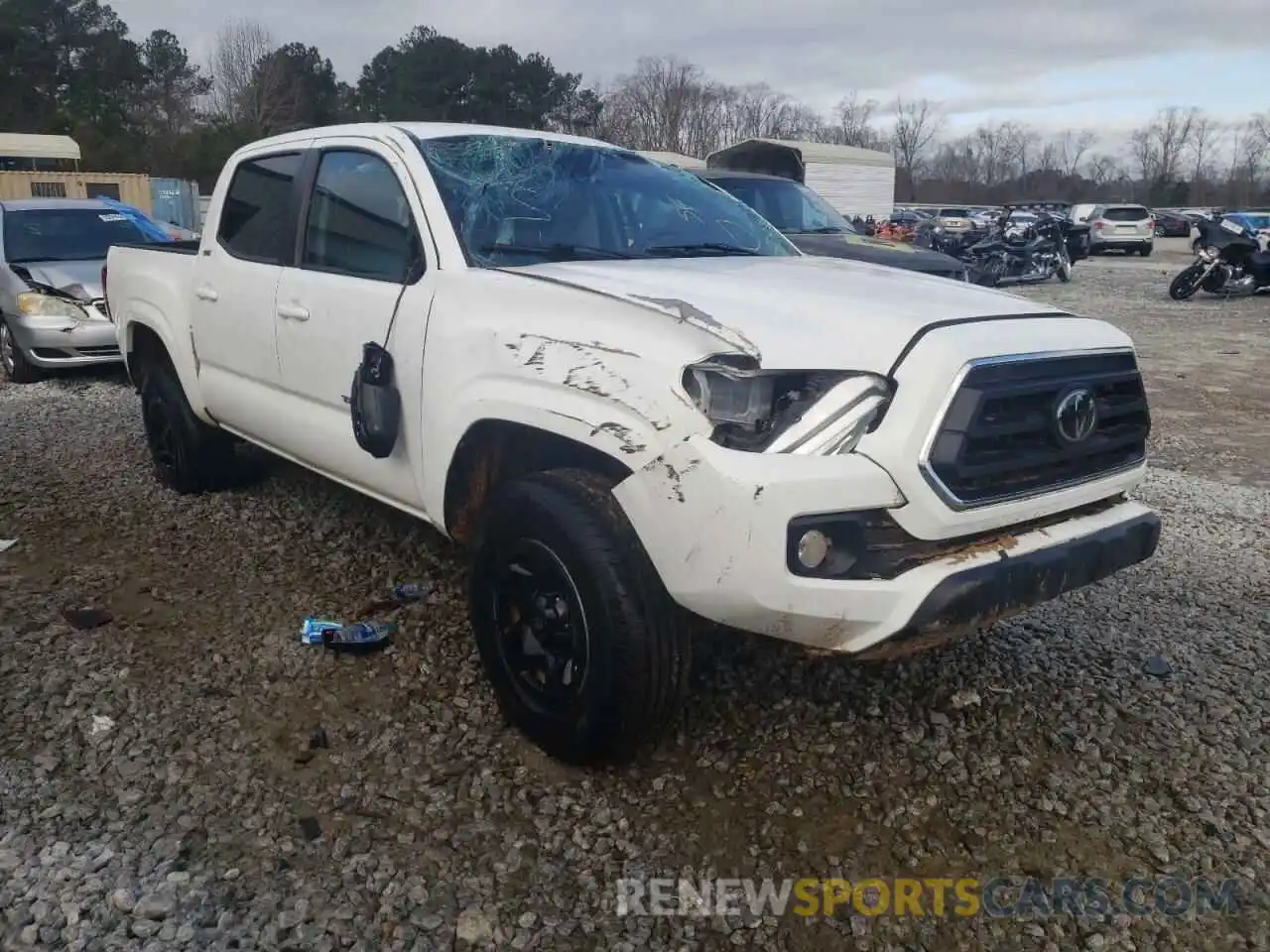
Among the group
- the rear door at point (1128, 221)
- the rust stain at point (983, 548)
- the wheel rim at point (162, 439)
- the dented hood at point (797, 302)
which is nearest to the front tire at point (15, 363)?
the wheel rim at point (162, 439)

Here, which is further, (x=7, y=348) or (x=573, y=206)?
(x=7, y=348)

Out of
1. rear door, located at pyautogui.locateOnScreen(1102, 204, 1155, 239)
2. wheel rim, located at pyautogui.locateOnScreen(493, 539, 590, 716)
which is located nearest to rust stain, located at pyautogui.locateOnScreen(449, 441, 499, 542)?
wheel rim, located at pyautogui.locateOnScreen(493, 539, 590, 716)

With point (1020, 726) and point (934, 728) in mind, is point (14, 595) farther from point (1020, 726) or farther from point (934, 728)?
point (1020, 726)

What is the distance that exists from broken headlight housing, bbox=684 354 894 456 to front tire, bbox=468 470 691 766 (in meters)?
0.39

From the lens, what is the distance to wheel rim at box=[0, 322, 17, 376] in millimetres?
9115

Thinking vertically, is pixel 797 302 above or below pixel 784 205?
below

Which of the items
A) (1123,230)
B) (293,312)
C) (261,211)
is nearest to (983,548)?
(293,312)

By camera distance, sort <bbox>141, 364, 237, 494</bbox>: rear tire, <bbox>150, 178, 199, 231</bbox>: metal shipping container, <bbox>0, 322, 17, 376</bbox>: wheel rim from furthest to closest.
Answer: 1. <bbox>150, 178, 199, 231</bbox>: metal shipping container
2. <bbox>0, 322, 17, 376</bbox>: wheel rim
3. <bbox>141, 364, 237, 494</bbox>: rear tire

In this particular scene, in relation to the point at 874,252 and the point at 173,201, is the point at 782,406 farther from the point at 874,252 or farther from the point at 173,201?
the point at 173,201

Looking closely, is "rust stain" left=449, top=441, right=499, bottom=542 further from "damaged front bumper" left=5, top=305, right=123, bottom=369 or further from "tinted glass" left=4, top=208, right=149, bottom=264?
"tinted glass" left=4, top=208, right=149, bottom=264

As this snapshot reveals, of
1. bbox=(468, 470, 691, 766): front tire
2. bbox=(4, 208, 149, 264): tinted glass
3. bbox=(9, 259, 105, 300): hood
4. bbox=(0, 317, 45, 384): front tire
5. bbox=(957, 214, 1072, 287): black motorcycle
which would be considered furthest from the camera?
bbox=(957, 214, 1072, 287): black motorcycle

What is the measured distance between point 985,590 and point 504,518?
1.27 metres

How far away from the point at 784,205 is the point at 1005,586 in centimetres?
781

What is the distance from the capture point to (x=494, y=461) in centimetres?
319
